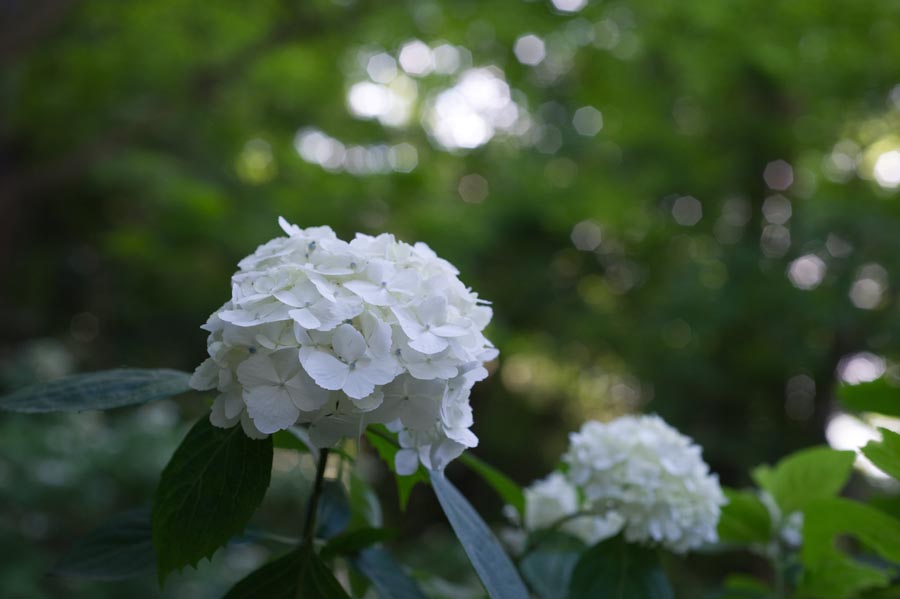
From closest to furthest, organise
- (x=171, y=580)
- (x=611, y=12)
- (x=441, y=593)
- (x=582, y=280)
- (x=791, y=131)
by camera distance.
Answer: (x=441, y=593), (x=171, y=580), (x=611, y=12), (x=791, y=131), (x=582, y=280)

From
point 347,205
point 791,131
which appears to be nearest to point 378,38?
point 347,205

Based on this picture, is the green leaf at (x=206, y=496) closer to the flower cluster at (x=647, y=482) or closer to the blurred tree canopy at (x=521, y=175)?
the flower cluster at (x=647, y=482)

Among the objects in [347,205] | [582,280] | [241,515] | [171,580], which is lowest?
[171,580]

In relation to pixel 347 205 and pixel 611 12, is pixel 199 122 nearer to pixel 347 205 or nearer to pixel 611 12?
pixel 347 205

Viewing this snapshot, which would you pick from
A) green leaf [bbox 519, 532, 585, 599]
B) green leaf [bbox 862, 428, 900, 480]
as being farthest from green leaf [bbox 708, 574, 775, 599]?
green leaf [bbox 862, 428, 900, 480]

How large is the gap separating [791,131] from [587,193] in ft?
4.55

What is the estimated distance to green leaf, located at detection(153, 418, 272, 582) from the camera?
2.03 ft

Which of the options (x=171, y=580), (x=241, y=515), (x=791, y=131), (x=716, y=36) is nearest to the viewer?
(x=241, y=515)

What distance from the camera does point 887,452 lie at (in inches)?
27.2

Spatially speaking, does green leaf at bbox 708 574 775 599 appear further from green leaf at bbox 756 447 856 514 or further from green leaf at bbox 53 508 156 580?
green leaf at bbox 53 508 156 580

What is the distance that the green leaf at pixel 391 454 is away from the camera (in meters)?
0.71

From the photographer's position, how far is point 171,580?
3369mm

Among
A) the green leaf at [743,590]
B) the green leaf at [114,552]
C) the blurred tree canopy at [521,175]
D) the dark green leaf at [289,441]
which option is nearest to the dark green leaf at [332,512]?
the dark green leaf at [289,441]

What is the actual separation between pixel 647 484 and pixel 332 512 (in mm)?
323
